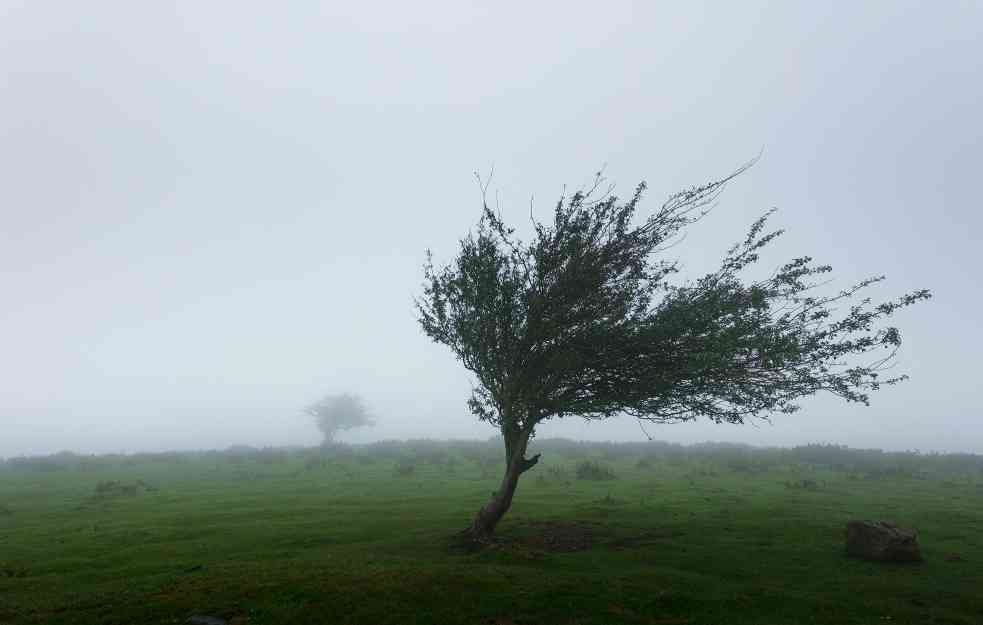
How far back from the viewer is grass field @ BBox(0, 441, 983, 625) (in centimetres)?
1534

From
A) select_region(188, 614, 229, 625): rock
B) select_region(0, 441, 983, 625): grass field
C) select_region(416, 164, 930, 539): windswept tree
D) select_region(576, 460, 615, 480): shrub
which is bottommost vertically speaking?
select_region(188, 614, 229, 625): rock

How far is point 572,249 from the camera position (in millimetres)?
23594

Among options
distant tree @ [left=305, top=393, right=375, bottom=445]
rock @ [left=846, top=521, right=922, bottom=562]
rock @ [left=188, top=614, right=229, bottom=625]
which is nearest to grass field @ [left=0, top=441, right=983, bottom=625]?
rock @ [left=188, top=614, right=229, bottom=625]

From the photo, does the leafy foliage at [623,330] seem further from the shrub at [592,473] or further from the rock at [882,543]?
the shrub at [592,473]

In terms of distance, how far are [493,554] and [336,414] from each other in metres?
111

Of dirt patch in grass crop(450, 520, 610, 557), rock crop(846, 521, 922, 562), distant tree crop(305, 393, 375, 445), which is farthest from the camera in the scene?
distant tree crop(305, 393, 375, 445)

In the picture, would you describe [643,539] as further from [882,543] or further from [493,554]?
[882,543]

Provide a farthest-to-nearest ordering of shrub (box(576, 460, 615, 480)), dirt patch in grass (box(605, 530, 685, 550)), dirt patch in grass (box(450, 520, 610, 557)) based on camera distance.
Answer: shrub (box(576, 460, 615, 480)) → dirt patch in grass (box(605, 530, 685, 550)) → dirt patch in grass (box(450, 520, 610, 557))

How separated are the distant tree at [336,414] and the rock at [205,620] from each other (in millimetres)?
114253

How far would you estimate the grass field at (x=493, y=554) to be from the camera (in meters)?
15.3

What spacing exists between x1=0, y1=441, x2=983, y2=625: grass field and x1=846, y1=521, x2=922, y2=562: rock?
0.58m

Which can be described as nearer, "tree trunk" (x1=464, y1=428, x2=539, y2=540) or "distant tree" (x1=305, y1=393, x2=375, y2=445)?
"tree trunk" (x1=464, y1=428, x2=539, y2=540)

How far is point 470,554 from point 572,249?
43.1ft

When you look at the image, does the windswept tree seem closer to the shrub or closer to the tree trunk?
the tree trunk
